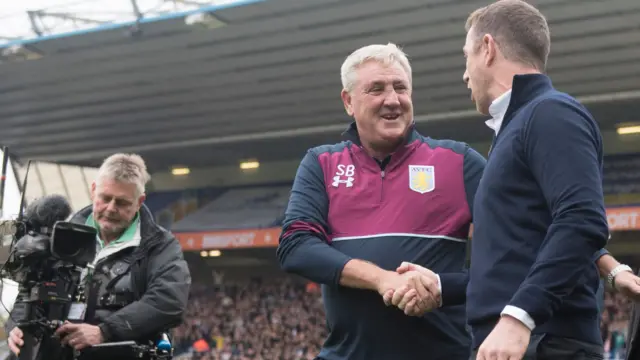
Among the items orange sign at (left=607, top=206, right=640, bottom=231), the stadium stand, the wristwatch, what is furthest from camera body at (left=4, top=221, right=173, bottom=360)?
the stadium stand

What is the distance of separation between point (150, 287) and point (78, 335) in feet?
1.37

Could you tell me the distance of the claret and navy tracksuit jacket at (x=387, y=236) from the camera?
9.42 ft

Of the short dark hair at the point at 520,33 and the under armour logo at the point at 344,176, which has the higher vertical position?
the short dark hair at the point at 520,33

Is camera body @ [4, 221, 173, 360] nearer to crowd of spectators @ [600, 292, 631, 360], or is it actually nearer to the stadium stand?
crowd of spectators @ [600, 292, 631, 360]

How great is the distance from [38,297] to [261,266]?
2023cm

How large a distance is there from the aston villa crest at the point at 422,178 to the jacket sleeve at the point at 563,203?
2.47 feet

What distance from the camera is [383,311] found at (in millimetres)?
2887

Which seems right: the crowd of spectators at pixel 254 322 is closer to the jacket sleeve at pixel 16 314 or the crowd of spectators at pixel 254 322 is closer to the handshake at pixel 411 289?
the jacket sleeve at pixel 16 314

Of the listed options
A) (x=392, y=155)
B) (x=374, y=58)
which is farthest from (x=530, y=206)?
(x=374, y=58)

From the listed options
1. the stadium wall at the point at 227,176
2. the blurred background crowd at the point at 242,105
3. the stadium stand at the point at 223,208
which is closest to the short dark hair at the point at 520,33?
the blurred background crowd at the point at 242,105

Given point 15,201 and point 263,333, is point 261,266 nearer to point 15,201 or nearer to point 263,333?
point 263,333

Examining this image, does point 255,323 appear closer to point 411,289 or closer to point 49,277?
point 49,277

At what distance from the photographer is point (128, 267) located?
4012mm

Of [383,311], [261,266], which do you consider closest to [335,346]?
[383,311]
